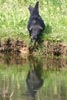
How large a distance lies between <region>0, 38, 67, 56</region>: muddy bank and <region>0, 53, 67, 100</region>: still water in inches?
10.2

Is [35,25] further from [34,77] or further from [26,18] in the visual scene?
[34,77]

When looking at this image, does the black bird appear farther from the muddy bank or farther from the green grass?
the muddy bank

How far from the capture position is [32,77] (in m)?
16.6

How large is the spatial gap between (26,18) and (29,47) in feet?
6.93

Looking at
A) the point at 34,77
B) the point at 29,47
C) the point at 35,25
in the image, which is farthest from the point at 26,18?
the point at 34,77

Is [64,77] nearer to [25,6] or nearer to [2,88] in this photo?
[2,88]

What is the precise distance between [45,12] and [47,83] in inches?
320

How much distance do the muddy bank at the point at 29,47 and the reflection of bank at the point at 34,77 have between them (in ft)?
1.74

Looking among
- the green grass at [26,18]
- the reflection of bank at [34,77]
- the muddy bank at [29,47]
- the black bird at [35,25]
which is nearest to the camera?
the reflection of bank at [34,77]

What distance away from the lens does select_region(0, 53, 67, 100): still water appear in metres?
14.0

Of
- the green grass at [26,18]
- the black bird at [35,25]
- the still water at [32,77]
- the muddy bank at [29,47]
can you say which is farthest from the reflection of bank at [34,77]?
the green grass at [26,18]

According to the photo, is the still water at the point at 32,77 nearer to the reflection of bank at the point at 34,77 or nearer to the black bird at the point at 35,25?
the reflection of bank at the point at 34,77

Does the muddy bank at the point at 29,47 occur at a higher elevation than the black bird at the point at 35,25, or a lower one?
lower

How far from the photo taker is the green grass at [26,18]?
21.0 metres
